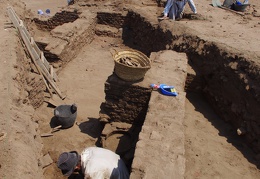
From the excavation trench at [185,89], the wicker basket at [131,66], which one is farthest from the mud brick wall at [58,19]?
the wicker basket at [131,66]

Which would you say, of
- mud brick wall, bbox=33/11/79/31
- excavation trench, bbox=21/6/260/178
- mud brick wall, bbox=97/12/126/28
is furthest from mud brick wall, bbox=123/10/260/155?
mud brick wall, bbox=33/11/79/31

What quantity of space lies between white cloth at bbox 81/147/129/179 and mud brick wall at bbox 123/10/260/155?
280cm

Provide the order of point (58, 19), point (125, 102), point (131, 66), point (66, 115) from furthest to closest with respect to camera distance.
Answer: point (58, 19) < point (66, 115) < point (125, 102) < point (131, 66)

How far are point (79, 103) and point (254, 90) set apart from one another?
14.0 ft

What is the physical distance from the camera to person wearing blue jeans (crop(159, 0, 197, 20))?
354 inches

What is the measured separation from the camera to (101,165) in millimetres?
3689

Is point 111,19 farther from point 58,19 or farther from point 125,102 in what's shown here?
point 125,102

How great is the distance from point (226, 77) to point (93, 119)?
3337mm

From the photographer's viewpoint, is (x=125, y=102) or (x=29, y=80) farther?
(x=29, y=80)

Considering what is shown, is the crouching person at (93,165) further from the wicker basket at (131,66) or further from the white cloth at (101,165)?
the wicker basket at (131,66)

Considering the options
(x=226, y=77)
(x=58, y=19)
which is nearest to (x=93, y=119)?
(x=226, y=77)

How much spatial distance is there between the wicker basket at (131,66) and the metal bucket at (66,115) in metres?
1.60

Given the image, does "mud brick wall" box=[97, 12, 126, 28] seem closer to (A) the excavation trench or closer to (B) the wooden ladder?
(A) the excavation trench

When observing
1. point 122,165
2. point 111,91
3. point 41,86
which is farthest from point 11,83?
point 122,165
